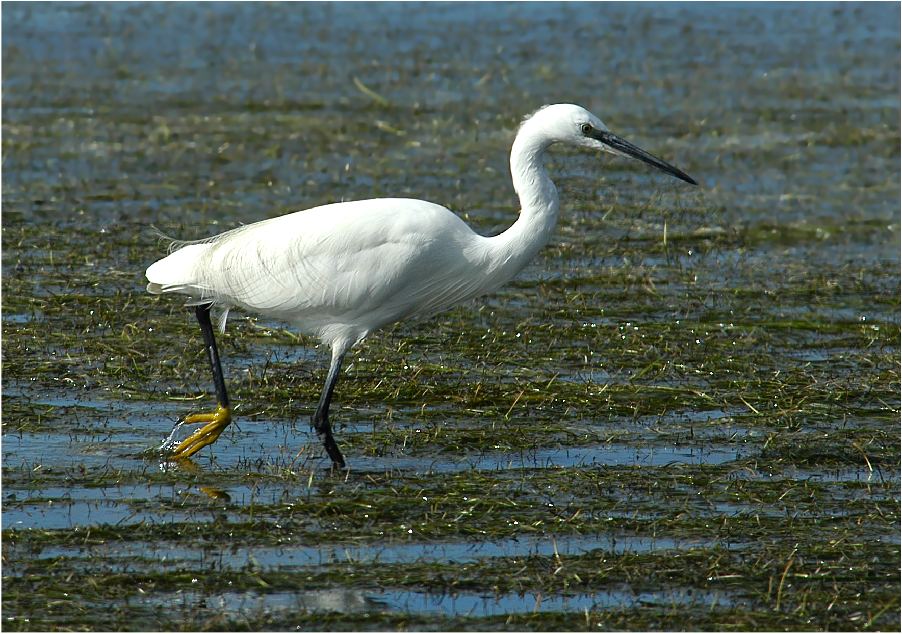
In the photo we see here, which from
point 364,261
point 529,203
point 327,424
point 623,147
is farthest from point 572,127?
point 327,424

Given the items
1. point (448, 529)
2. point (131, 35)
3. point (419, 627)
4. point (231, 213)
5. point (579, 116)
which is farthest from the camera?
point (131, 35)

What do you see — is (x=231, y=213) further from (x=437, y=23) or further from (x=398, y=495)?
(x=437, y=23)

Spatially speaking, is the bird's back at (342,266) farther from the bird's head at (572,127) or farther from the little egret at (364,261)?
the bird's head at (572,127)

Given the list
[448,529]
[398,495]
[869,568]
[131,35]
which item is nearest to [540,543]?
[448,529]

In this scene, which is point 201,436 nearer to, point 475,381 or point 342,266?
point 342,266

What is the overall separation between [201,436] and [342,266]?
40.9 inches

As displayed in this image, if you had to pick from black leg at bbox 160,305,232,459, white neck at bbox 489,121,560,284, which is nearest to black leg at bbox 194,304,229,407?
black leg at bbox 160,305,232,459

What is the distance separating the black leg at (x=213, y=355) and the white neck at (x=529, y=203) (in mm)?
1412

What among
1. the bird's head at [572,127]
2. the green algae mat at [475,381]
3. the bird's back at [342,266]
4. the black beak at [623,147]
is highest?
the bird's head at [572,127]

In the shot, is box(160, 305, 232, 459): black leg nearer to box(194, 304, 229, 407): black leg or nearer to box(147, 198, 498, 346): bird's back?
box(194, 304, 229, 407): black leg

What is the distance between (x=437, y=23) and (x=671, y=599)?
18.2 meters

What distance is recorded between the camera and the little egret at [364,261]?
280 inches

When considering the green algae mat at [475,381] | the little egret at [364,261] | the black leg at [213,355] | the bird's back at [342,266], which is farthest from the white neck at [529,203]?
the black leg at [213,355]

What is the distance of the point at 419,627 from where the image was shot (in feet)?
17.0
